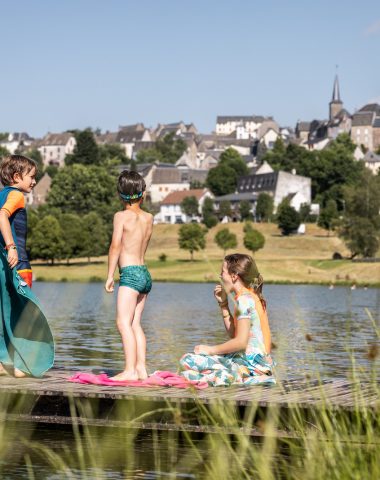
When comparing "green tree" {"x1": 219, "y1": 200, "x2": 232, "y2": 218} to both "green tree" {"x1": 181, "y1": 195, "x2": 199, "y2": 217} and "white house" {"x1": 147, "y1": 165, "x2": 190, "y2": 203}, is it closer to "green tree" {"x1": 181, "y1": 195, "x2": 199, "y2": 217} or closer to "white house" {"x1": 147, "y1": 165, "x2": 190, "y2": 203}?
"green tree" {"x1": 181, "y1": 195, "x2": 199, "y2": 217}

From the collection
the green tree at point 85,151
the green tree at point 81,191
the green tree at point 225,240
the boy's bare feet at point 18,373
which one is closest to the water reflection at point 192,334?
the boy's bare feet at point 18,373

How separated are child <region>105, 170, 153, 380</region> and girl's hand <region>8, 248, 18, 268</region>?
0.85 meters

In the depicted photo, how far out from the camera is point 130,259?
9828 mm

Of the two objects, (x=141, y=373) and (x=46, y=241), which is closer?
(x=141, y=373)

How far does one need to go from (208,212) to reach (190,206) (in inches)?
440

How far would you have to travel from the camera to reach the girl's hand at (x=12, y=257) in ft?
32.2

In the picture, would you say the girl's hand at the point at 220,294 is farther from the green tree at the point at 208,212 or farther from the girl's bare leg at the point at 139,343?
the green tree at the point at 208,212

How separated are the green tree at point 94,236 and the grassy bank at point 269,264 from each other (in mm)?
1250

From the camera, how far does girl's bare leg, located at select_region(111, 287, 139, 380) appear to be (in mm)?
9773

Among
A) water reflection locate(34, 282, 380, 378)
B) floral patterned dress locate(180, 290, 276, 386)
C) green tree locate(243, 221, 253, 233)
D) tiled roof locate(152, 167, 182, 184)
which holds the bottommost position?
green tree locate(243, 221, 253, 233)

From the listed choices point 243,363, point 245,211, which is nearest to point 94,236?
point 245,211

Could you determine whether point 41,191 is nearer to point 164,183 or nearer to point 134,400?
point 164,183

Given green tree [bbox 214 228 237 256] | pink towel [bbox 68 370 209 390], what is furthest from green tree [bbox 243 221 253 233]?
→ pink towel [bbox 68 370 209 390]

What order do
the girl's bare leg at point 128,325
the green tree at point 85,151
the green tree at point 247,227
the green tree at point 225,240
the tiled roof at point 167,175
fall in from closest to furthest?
1. the girl's bare leg at point 128,325
2. the green tree at point 225,240
3. the green tree at point 247,227
4. the green tree at point 85,151
5. the tiled roof at point 167,175
